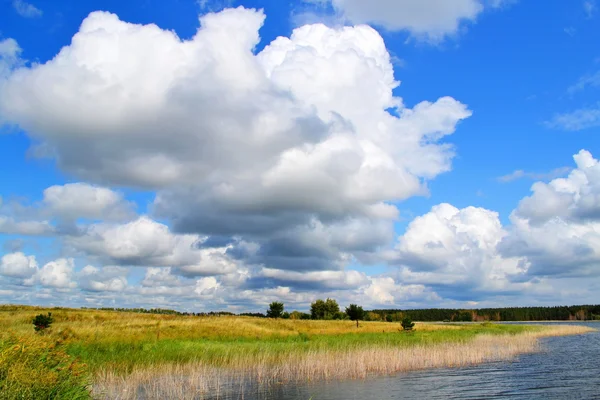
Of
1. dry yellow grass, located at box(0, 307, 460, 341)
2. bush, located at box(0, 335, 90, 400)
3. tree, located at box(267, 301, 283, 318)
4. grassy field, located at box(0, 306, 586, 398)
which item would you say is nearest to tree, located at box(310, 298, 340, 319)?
tree, located at box(267, 301, 283, 318)

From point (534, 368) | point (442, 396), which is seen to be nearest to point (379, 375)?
point (442, 396)

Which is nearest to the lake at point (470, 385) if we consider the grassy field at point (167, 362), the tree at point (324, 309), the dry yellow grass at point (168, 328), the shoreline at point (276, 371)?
the shoreline at point (276, 371)

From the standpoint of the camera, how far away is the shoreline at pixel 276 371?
63.5 feet

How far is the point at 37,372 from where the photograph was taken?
10.1m

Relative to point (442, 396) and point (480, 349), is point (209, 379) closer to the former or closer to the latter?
point (442, 396)

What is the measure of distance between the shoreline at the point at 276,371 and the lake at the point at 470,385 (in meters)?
1.59

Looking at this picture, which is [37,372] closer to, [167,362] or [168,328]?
[167,362]

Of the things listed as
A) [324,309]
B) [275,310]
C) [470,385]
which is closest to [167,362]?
[470,385]

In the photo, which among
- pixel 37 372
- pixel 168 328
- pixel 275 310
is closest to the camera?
pixel 37 372

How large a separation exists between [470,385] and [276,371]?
9.61 m

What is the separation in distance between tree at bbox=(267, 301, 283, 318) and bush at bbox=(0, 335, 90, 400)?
216 ft

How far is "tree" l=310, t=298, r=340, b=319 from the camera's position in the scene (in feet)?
316

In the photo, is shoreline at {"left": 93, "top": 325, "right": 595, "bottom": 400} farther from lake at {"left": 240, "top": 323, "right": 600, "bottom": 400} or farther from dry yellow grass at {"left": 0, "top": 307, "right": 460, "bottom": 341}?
dry yellow grass at {"left": 0, "top": 307, "right": 460, "bottom": 341}

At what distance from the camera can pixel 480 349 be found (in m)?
34.1
